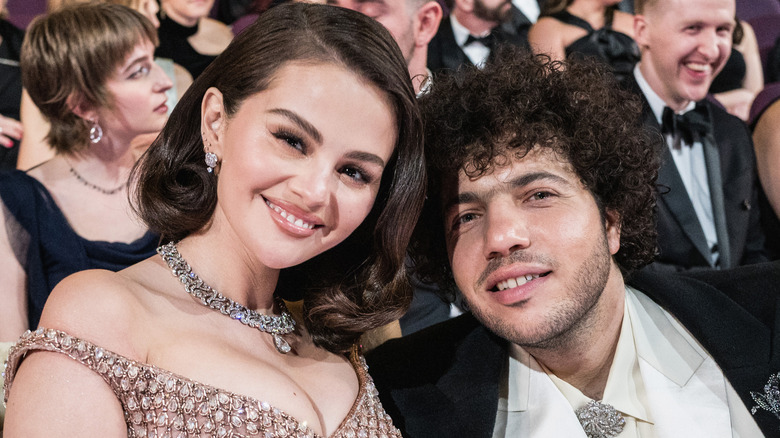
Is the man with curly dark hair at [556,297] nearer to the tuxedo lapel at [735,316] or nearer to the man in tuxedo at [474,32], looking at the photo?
the tuxedo lapel at [735,316]

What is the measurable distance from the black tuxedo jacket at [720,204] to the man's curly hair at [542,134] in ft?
0.97

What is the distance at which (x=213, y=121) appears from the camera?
197 centimetres

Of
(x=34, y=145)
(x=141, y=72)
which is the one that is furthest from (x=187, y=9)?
(x=34, y=145)

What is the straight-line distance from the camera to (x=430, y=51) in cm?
300

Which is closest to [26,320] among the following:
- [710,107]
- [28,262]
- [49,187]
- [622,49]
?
[28,262]

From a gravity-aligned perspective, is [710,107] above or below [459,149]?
above

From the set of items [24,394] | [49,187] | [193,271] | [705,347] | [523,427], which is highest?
[705,347]

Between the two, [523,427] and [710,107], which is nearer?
[523,427]

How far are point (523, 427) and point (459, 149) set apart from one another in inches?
34.9

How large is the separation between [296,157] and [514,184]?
78 centimetres

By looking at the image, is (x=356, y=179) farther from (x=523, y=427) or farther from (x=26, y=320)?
(x=26, y=320)

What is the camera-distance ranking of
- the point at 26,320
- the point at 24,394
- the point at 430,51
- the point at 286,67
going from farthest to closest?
the point at 430,51
the point at 26,320
the point at 286,67
the point at 24,394

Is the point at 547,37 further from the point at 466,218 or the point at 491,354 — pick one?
the point at 491,354

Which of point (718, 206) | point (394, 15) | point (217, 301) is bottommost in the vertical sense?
point (217, 301)
